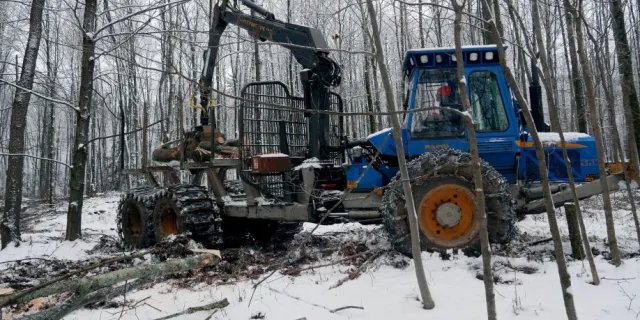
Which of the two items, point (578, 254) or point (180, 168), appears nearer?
point (578, 254)

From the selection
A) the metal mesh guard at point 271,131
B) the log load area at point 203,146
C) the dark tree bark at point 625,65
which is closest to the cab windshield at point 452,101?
the metal mesh guard at point 271,131

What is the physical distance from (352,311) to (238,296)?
4.07 feet

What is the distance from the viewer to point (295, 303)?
432 centimetres

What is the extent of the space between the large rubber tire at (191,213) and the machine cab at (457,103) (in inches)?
124

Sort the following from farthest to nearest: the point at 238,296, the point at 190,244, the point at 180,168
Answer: the point at 180,168, the point at 190,244, the point at 238,296

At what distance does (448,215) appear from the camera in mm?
5477

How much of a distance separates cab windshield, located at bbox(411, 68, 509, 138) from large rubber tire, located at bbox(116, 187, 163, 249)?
14.7ft

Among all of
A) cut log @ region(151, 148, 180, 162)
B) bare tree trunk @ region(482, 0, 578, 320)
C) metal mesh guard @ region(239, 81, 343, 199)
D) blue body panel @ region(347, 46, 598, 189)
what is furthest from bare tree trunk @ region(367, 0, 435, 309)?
cut log @ region(151, 148, 180, 162)

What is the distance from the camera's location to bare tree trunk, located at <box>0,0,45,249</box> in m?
8.58

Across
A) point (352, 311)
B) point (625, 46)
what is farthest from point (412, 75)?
point (625, 46)

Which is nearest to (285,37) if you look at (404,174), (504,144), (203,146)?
(203,146)

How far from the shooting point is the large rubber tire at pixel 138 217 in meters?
7.92

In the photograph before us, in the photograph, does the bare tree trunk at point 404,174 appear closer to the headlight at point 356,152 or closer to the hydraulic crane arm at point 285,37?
the headlight at point 356,152

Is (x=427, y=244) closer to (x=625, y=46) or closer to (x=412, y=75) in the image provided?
(x=412, y=75)
